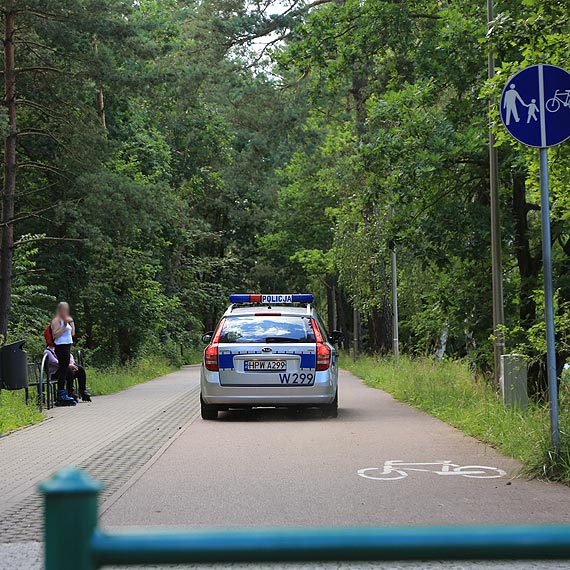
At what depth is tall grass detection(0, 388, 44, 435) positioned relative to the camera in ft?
49.6

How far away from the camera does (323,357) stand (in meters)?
15.9

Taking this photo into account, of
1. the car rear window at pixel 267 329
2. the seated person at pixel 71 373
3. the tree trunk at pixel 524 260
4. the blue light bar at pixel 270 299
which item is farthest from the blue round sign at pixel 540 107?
the seated person at pixel 71 373

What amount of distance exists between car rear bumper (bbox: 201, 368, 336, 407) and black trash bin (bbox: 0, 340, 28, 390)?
107 inches

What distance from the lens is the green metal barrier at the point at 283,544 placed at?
1.74 m

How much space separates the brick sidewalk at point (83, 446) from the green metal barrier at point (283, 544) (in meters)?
5.34

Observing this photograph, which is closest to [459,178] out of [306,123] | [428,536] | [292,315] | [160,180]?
[292,315]

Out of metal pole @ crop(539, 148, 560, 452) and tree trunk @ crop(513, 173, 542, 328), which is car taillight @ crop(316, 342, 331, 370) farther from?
metal pole @ crop(539, 148, 560, 452)

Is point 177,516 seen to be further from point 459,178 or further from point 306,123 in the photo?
point 306,123

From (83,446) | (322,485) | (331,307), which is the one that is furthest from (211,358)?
(331,307)

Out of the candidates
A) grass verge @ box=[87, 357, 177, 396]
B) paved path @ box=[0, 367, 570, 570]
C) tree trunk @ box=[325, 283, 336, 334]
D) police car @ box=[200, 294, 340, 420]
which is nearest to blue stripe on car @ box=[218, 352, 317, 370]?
police car @ box=[200, 294, 340, 420]

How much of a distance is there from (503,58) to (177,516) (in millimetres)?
10818

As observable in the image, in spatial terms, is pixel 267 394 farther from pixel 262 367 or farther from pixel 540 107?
pixel 540 107

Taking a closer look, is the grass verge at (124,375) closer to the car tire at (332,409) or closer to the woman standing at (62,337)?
the woman standing at (62,337)

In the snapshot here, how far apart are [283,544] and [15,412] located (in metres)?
15.2
